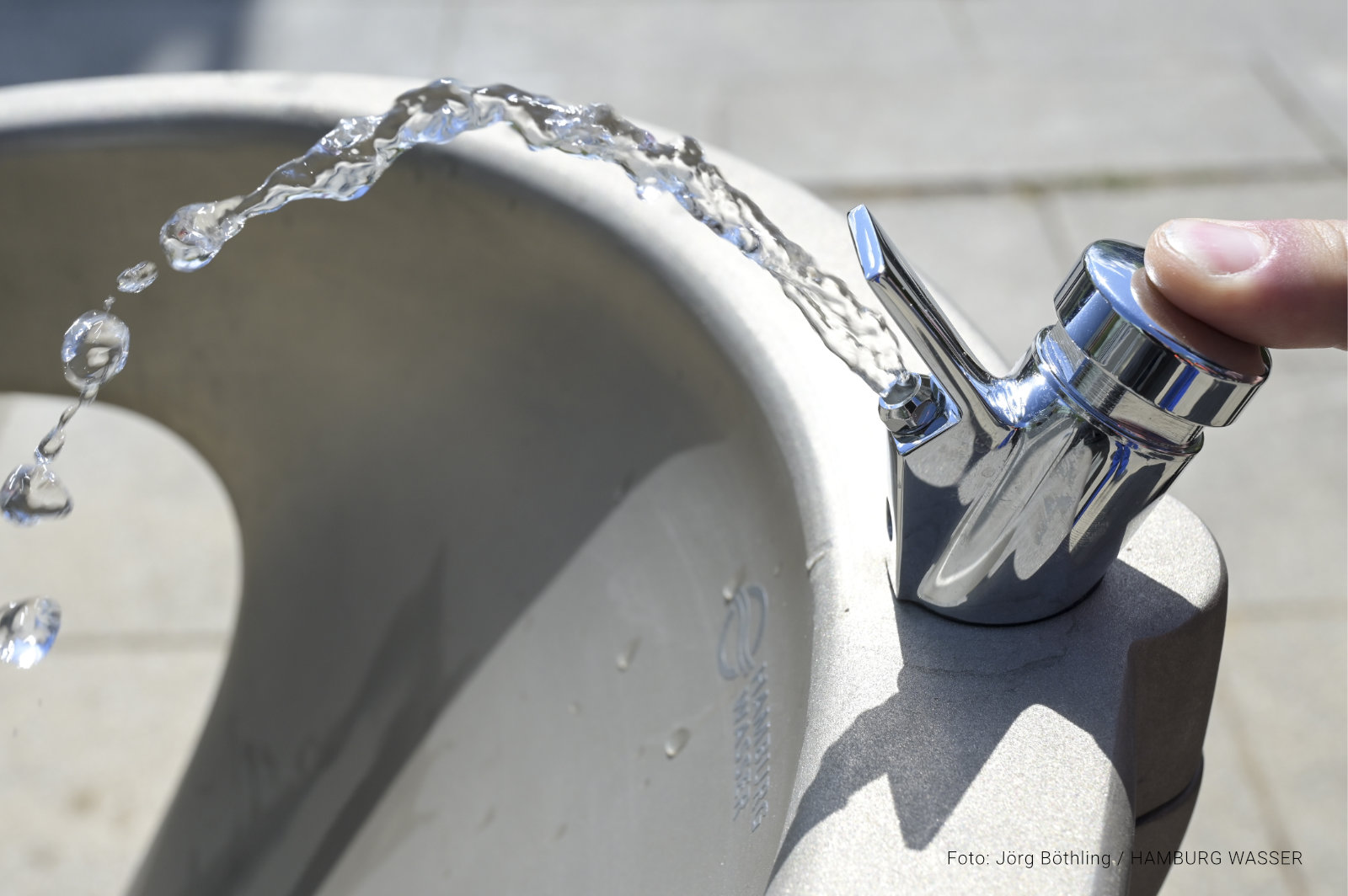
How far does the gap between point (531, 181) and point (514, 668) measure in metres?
0.25

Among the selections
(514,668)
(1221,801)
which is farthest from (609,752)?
(1221,801)

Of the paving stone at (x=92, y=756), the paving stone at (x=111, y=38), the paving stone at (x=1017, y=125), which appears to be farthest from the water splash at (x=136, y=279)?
the paving stone at (x=111, y=38)

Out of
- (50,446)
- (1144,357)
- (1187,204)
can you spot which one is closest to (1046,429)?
(1144,357)

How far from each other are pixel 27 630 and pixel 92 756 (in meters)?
0.61

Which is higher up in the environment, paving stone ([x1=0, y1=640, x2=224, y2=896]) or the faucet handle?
the faucet handle

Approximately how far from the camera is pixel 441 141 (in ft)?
1.64

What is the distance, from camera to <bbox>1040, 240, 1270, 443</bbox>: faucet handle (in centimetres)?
33

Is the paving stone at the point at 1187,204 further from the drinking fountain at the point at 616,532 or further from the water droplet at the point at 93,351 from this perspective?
the water droplet at the point at 93,351

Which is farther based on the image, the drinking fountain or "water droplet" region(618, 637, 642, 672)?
"water droplet" region(618, 637, 642, 672)

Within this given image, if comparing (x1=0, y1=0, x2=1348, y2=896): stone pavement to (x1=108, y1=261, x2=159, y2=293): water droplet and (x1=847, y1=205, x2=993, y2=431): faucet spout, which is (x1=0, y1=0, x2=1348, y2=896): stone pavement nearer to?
(x1=108, y1=261, x2=159, y2=293): water droplet

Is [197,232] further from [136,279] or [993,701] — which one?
[993,701]

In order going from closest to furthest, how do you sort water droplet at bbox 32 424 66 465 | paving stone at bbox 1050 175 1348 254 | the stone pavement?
1. water droplet at bbox 32 424 66 465
2. the stone pavement
3. paving stone at bbox 1050 175 1348 254

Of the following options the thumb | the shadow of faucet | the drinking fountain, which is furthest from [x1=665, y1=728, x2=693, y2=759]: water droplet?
the thumb

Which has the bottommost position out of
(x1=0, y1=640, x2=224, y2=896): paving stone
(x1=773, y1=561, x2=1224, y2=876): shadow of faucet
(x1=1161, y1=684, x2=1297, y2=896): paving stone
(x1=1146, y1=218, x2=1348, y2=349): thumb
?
(x1=0, y1=640, x2=224, y2=896): paving stone
